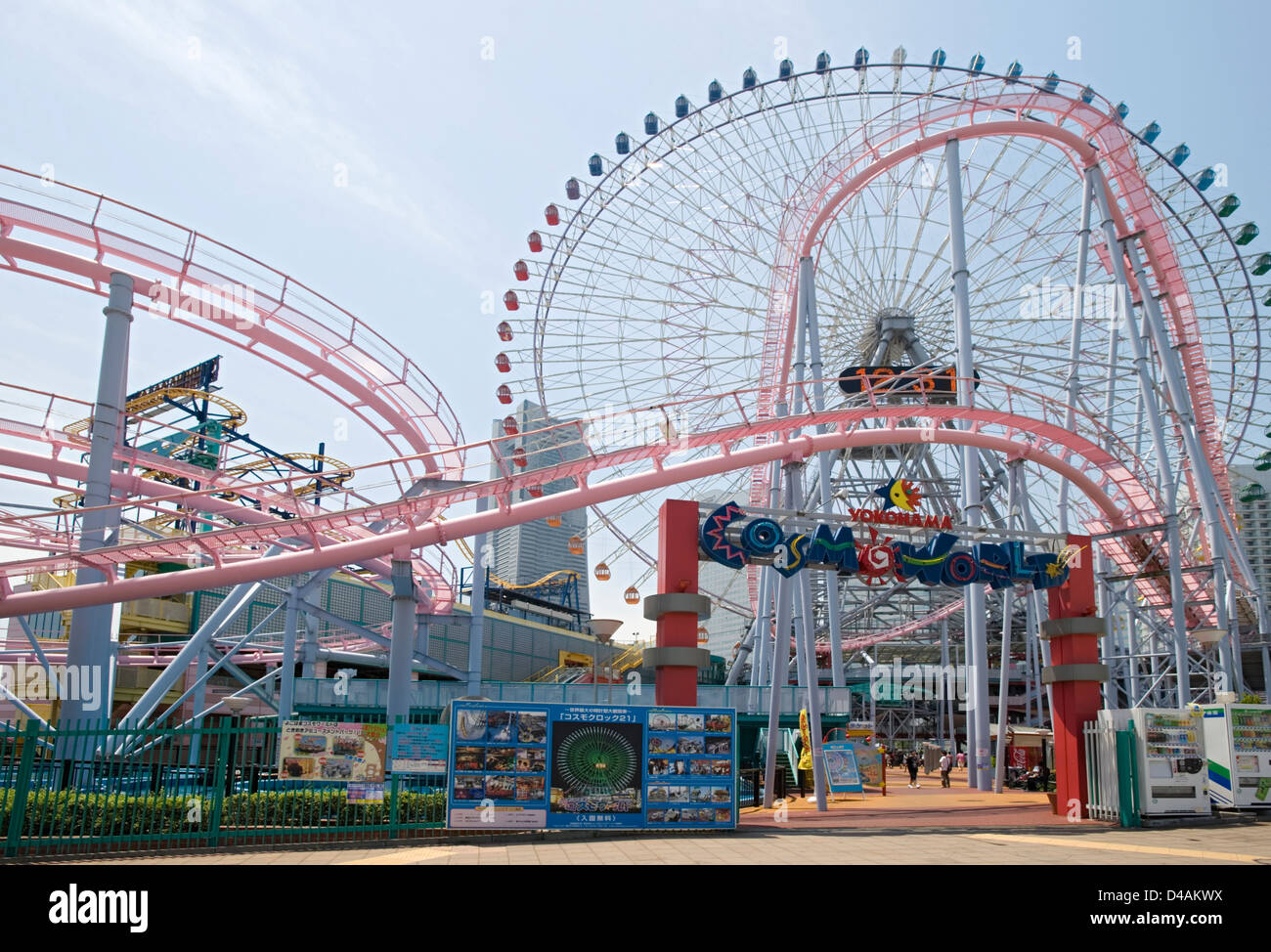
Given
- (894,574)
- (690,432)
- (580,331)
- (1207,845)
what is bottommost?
(1207,845)

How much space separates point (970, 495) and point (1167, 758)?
9206 mm

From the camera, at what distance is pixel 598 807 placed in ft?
49.5

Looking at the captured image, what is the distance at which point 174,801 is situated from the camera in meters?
13.7

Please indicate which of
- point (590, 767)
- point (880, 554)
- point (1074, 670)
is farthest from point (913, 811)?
point (590, 767)

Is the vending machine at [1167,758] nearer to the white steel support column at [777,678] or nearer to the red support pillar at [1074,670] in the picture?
the red support pillar at [1074,670]

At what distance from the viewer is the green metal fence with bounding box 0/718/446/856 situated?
12.9m

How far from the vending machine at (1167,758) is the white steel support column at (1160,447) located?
4.45 m

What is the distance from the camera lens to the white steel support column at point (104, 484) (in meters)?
16.7

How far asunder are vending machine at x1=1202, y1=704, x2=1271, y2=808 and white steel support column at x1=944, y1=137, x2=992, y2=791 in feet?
19.8

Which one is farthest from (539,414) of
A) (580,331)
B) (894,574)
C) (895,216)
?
(894,574)

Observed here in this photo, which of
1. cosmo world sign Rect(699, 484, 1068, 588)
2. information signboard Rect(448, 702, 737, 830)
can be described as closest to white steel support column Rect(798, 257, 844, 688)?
cosmo world sign Rect(699, 484, 1068, 588)

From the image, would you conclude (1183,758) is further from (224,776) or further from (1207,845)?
(224,776)

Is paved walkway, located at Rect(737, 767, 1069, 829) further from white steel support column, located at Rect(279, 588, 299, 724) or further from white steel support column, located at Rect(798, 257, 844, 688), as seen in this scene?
white steel support column, located at Rect(279, 588, 299, 724)

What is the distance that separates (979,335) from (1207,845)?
2305cm
